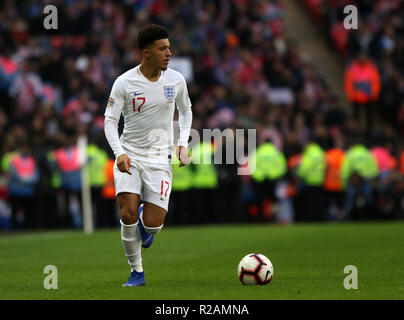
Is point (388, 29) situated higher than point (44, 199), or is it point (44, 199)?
point (388, 29)

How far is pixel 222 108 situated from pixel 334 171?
11.4 feet

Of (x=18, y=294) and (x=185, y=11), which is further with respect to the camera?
(x=185, y=11)

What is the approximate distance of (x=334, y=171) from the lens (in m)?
23.1

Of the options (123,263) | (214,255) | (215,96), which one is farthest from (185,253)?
(215,96)

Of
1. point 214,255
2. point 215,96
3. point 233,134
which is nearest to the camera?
point 214,255

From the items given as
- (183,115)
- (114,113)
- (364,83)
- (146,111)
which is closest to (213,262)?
(183,115)

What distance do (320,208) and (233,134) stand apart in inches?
108

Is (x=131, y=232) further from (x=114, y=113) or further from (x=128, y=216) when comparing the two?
(x=114, y=113)

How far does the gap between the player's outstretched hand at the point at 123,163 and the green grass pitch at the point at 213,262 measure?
3.81 ft

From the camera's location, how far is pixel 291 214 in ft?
75.9

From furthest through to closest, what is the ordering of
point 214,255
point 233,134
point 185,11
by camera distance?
point 185,11 → point 233,134 → point 214,255

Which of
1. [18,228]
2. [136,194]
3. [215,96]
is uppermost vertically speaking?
[215,96]

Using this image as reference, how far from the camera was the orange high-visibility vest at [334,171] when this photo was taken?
2303cm

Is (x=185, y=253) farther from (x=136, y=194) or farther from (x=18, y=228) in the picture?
(x=18, y=228)
